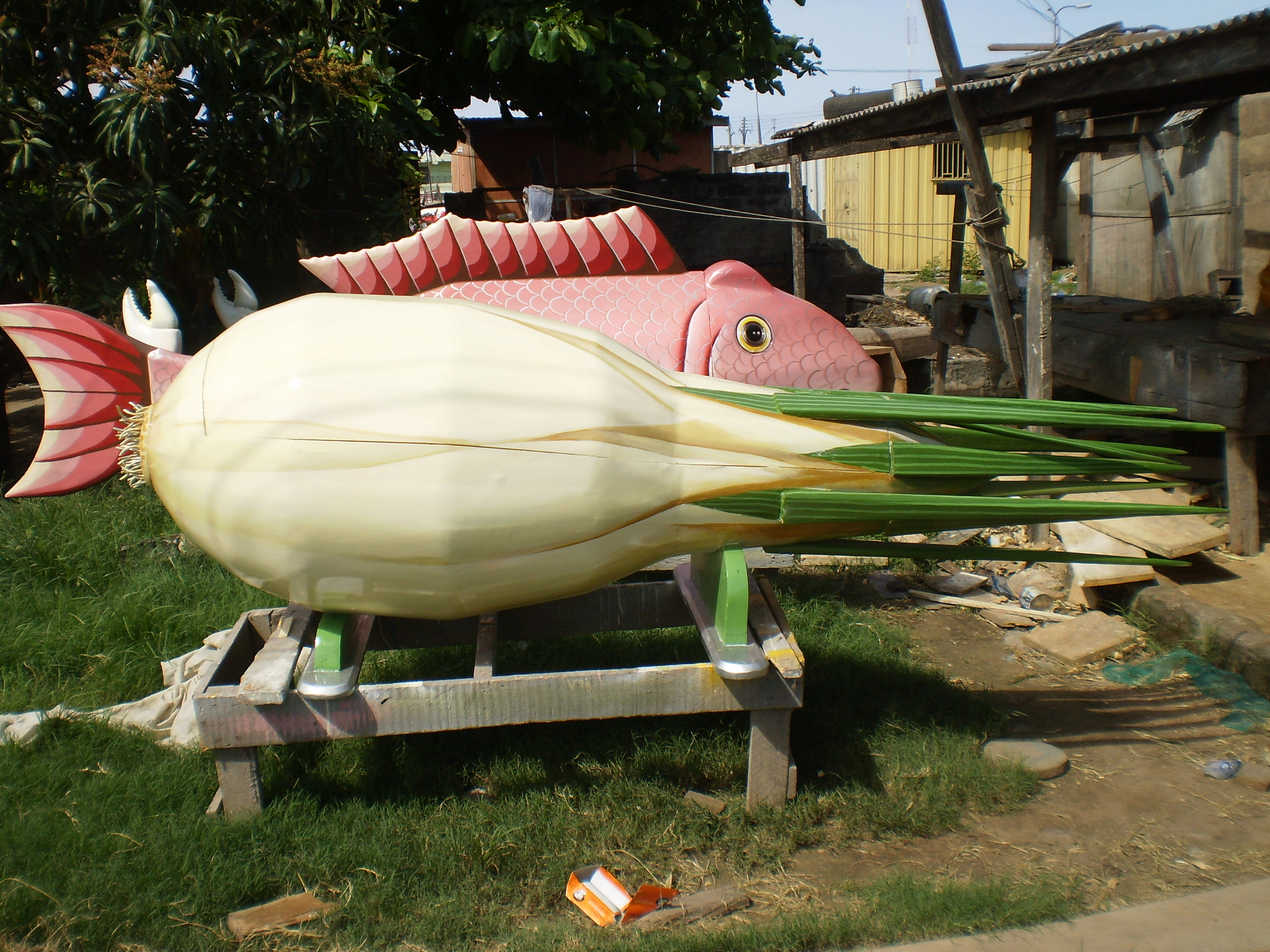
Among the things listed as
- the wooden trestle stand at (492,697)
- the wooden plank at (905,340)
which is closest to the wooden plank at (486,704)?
the wooden trestle stand at (492,697)

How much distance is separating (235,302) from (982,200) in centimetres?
393

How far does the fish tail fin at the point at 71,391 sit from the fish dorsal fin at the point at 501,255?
0.71m

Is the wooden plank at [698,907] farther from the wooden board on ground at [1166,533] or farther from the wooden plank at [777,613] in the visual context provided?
the wooden board on ground at [1166,533]

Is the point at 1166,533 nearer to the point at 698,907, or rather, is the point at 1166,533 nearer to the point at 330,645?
the point at 698,907

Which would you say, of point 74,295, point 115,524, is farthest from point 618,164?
point 115,524

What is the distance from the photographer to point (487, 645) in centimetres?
272

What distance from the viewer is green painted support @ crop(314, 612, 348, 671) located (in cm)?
238

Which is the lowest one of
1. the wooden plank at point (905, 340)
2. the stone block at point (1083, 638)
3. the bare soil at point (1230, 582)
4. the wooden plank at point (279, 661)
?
the stone block at point (1083, 638)

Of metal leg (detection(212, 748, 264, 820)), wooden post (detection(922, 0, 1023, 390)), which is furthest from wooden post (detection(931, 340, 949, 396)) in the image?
metal leg (detection(212, 748, 264, 820))

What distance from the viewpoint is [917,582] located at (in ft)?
14.8

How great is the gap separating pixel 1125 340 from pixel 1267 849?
3265 mm

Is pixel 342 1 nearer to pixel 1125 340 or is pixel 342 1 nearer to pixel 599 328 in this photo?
pixel 599 328

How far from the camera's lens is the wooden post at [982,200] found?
15.6ft

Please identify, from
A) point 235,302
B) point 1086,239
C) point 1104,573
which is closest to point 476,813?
point 235,302
